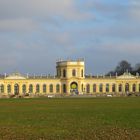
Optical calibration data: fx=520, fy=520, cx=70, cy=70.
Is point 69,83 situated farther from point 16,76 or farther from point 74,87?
point 16,76

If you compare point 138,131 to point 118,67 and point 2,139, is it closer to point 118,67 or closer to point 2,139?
point 2,139

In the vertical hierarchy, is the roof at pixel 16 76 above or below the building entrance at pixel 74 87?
above

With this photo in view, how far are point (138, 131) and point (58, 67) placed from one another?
407 feet

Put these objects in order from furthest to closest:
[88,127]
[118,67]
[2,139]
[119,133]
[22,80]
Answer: [118,67] < [22,80] < [88,127] < [119,133] < [2,139]

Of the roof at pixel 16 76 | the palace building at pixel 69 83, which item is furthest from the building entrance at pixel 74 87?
the roof at pixel 16 76

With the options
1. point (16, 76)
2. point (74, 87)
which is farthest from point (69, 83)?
point (16, 76)

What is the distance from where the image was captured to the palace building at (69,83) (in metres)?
137

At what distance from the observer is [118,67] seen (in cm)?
18938

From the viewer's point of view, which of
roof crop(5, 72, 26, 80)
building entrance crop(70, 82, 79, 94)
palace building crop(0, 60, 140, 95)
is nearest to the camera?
palace building crop(0, 60, 140, 95)

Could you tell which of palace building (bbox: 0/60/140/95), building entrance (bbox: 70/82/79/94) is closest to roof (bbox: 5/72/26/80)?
palace building (bbox: 0/60/140/95)

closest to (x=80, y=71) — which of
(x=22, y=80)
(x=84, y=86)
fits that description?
(x=84, y=86)

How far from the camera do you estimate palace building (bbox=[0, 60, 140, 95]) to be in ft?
449

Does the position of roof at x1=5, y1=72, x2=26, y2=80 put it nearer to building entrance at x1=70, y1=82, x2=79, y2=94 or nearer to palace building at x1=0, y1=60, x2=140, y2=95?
palace building at x1=0, y1=60, x2=140, y2=95

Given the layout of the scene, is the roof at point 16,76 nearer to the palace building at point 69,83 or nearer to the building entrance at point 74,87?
the palace building at point 69,83
